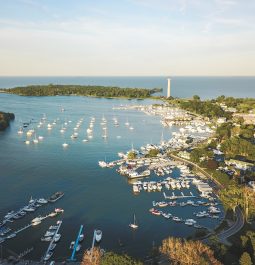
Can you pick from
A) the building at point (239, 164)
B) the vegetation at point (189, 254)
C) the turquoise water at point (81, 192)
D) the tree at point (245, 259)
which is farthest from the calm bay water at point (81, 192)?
the building at point (239, 164)

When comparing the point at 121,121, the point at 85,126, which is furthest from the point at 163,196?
the point at 121,121

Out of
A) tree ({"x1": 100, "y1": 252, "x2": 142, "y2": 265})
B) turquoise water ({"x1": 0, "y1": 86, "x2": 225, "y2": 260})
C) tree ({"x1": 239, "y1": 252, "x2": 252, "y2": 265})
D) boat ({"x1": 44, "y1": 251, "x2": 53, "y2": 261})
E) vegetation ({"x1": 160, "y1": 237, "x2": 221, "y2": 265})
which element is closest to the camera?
tree ({"x1": 100, "y1": 252, "x2": 142, "y2": 265})

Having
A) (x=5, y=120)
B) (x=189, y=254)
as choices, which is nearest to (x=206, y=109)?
(x=5, y=120)

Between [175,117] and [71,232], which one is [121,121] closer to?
[175,117]

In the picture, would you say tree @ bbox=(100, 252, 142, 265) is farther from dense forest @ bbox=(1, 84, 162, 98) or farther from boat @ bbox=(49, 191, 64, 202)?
dense forest @ bbox=(1, 84, 162, 98)

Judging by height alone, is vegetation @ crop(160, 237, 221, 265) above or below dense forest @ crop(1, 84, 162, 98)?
below

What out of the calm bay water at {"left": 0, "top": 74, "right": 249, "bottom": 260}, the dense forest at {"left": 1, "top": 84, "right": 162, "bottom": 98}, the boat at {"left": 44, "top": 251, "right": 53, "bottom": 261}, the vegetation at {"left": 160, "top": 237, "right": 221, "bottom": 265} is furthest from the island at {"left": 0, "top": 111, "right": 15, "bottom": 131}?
the dense forest at {"left": 1, "top": 84, "right": 162, "bottom": 98}
